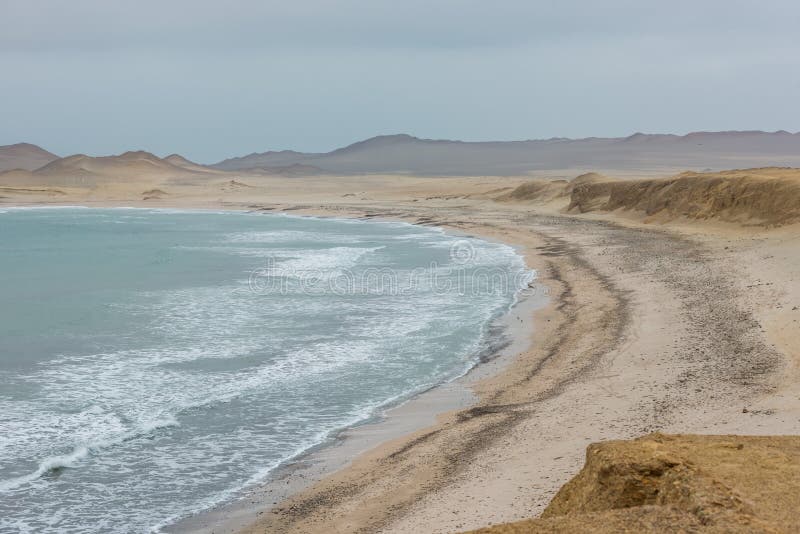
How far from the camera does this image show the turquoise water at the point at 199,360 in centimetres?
965

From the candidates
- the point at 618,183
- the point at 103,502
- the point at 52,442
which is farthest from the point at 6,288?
the point at 618,183

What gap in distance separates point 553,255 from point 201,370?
17.5 m

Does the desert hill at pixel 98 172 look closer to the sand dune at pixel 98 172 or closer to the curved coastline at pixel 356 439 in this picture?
the sand dune at pixel 98 172

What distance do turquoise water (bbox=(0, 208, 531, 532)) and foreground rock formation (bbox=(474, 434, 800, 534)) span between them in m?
4.81

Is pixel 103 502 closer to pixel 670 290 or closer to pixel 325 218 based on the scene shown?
pixel 670 290

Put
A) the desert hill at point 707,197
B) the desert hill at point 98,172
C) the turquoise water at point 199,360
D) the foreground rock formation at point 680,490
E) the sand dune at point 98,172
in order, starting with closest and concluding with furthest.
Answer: the foreground rock formation at point 680,490 → the turquoise water at point 199,360 → the desert hill at point 707,197 → the sand dune at point 98,172 → the desert hill at point 98,172

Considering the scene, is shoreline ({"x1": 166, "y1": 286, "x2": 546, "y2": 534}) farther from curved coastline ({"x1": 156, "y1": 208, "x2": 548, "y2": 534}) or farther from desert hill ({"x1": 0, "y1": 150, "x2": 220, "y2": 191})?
desert hill ({"x1": 0, "y1": 150, "x2": 220, "y2": 191})

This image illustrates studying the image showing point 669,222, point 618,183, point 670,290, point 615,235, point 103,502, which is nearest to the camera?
point 103,502

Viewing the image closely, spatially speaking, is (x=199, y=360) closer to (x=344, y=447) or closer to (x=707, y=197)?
(x=344, y=447)

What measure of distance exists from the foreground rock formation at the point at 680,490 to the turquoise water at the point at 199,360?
4.81 m

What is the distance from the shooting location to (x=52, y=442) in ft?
35.7

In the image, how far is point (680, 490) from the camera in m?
5.14

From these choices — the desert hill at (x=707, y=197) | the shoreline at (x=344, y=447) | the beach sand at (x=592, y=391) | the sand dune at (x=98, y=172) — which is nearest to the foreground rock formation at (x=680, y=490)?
the beach sand at (x=592, y=391)

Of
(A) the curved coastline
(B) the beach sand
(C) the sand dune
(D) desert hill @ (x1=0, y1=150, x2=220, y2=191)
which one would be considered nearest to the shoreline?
(A) the curved coastline
